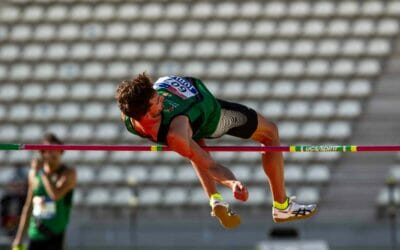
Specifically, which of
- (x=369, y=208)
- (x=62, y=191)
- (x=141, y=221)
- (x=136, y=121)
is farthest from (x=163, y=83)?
(x=369, y=208)

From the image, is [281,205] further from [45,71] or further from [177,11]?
[45,71]

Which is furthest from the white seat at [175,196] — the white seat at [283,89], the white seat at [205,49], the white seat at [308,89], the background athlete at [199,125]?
the background athlete at [199,125]

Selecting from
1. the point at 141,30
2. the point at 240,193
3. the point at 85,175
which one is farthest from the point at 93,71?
the point at 240,193

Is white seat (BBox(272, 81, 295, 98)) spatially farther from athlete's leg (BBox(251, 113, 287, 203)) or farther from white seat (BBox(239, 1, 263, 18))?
athlete's leg (BBox(251, 113, 287, 203))

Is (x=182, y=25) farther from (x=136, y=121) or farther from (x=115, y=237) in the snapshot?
(x=136, y=121)

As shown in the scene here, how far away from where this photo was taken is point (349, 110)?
42.5ft

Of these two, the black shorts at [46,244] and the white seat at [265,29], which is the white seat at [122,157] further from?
the black shorts at [46,244]

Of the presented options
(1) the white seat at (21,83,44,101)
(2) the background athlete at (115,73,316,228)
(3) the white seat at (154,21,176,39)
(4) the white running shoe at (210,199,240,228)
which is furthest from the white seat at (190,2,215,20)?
(4) the white running shoe at (210,199,240,228)

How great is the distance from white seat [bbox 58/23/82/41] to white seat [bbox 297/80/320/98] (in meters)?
3.15

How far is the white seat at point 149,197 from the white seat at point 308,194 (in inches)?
68.6

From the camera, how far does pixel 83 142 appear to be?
13.2 metres

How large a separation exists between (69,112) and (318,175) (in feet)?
11.2

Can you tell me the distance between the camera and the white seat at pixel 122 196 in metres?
12.5

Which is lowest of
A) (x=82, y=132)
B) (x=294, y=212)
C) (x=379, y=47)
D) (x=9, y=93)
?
(x=82, y=132)
